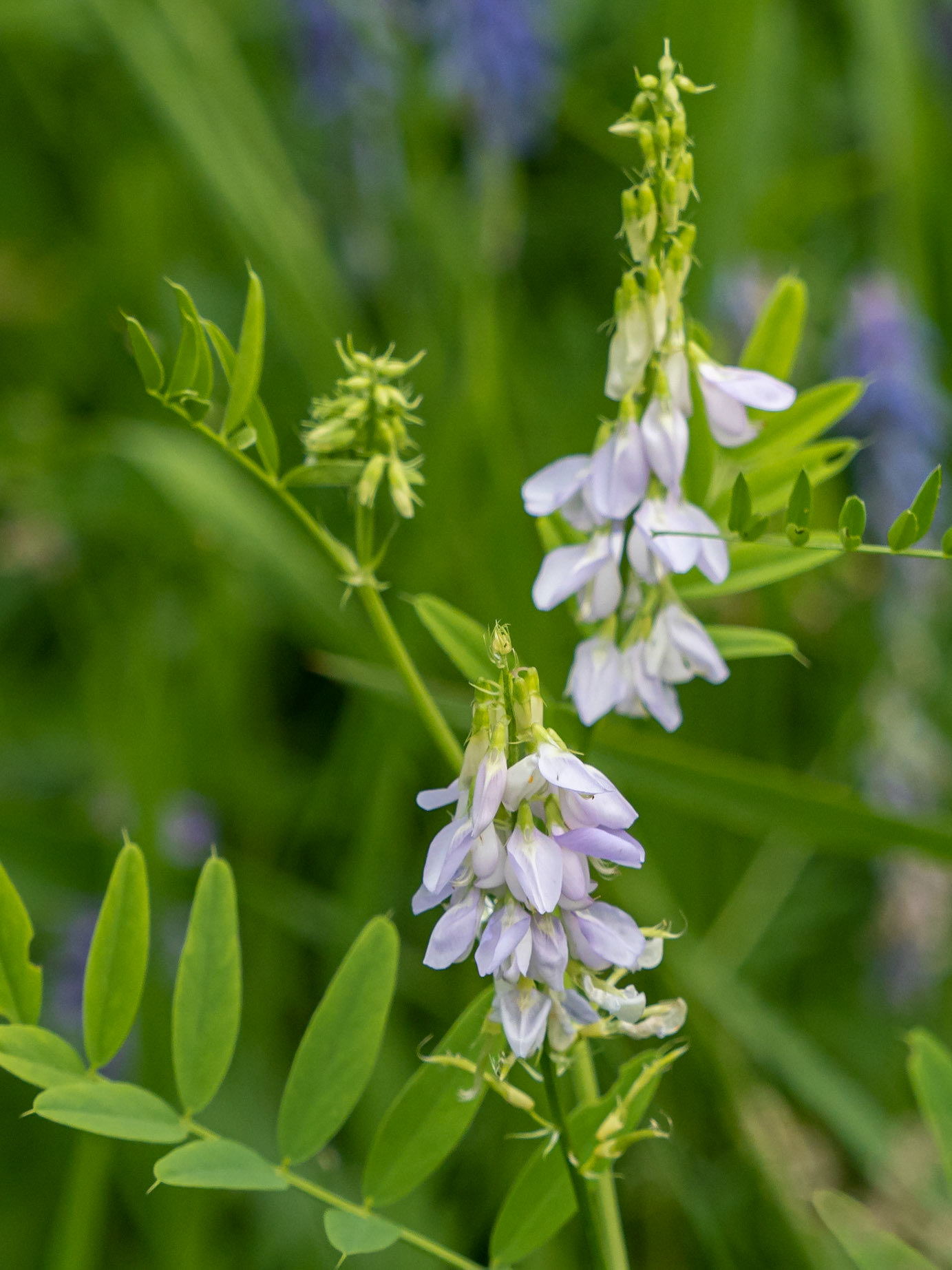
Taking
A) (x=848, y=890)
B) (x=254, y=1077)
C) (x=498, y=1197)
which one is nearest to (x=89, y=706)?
(x=254, y=1077)

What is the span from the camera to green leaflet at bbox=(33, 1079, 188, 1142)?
1.69 feet

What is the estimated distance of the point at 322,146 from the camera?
194cm

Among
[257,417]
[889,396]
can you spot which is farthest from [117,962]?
[889,396]

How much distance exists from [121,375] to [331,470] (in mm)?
1195

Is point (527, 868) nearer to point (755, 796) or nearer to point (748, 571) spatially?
point (748, 571)

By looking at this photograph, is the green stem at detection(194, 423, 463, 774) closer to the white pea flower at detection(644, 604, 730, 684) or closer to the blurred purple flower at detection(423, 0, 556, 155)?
the white pea flower at detection(644, 604, 730, 684)

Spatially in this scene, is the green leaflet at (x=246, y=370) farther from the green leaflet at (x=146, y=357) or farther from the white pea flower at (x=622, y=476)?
the white pea flower at (x=622, y=476)

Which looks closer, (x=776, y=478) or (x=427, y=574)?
(x=776, y=478)

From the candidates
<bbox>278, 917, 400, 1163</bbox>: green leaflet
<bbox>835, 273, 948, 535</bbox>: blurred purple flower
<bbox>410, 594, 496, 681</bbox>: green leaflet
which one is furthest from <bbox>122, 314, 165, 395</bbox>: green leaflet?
<bbox>835, 273, 948, 535</bbox>: blurred purple flower

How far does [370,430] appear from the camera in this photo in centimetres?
60

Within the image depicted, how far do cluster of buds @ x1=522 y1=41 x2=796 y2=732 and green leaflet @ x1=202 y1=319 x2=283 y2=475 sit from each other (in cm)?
14

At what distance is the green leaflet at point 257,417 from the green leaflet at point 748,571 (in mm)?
226

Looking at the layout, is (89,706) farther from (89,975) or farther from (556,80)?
(556,80)

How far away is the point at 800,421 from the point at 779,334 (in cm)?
5
